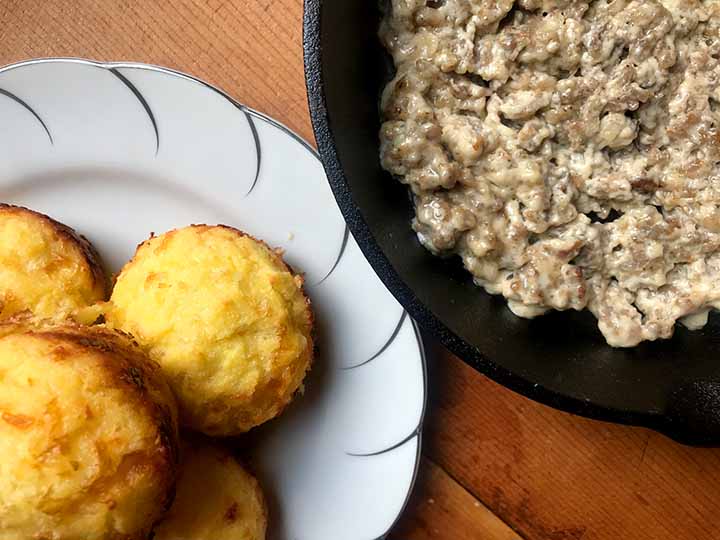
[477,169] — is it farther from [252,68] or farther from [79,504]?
[79,504]

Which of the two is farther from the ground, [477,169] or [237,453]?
[477,169]

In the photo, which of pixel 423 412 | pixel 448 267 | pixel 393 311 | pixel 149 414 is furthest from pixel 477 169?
pixel 149 414

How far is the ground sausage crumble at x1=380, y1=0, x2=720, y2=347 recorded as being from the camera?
40.9 inches

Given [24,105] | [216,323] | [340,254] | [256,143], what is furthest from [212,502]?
[24,105]

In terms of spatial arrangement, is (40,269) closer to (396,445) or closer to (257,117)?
(257,117)

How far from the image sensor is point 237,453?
1.29 m

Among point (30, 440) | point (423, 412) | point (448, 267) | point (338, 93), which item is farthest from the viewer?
point (423, 412)

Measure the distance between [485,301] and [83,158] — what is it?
687 mm

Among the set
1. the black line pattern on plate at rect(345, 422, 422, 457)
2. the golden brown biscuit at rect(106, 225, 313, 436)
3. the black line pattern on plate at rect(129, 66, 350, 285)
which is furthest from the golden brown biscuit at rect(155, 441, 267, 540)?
the black line pattern on plate at rect(129, 66, 350, 285)

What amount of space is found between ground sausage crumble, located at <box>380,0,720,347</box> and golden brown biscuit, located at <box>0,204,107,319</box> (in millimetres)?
495

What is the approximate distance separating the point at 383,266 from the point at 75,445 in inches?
16.4

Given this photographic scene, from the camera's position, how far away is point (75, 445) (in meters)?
0.88

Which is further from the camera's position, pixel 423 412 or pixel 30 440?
pixel 423 412

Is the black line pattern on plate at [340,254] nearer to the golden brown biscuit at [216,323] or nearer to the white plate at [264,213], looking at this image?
the white plate at [264,213]
